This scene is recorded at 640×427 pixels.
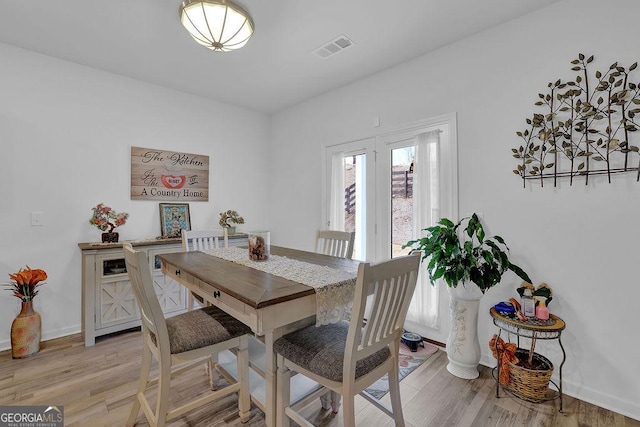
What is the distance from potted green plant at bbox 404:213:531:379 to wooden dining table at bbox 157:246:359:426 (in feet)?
2.21

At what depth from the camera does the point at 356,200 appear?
132 inches

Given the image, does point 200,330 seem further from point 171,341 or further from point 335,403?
point 335,403

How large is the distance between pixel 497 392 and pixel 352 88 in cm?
311

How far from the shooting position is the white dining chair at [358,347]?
3.99 feet

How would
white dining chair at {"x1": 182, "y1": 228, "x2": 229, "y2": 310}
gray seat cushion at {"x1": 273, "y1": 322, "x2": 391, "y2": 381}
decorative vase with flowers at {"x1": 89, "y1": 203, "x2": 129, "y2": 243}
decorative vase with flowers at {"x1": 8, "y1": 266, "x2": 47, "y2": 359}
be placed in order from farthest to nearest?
decorative vase with flowers at {"x1": 89, "y1": 203, "x2": 129, "y2": 243}
white dining chair at {"x1": 182, "y1": 228, "x2": 229, "y2": 310}
decorative vase with flowers at {"x1": 8, "y1": 266, "x2": 47, "y2": 359}
gray seat cushion at {"x1": 273, "y1": 322, "x2": 391, "y2": 381}

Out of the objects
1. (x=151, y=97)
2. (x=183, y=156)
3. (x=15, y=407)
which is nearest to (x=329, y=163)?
(x=183, y=156)

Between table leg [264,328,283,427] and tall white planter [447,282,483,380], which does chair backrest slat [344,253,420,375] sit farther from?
tall white planter [447,282,483,380]

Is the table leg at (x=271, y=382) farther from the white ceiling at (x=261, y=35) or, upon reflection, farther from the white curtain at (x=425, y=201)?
the white ceiling at (x=261, y=35)

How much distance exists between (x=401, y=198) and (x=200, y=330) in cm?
217

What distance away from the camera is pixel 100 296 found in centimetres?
267

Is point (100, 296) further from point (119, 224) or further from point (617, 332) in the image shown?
point (617, 332)

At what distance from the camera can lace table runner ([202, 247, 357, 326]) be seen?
54.9 inches

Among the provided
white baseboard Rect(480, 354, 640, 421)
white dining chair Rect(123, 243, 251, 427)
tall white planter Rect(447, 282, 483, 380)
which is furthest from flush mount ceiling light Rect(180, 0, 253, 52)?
white baseboard Rect(480, 354, 640, 421)

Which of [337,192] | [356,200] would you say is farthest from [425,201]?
[337,192]
